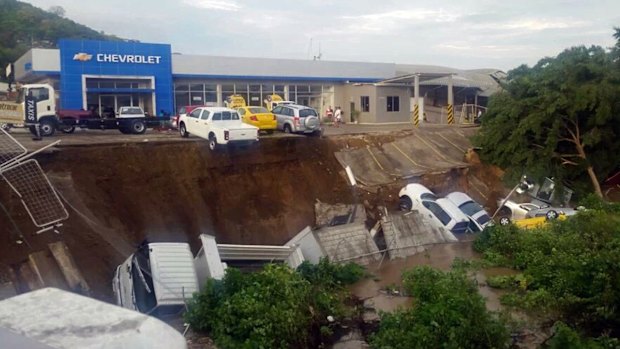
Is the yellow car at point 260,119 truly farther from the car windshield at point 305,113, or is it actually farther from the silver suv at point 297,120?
the car windshield at point 305,113

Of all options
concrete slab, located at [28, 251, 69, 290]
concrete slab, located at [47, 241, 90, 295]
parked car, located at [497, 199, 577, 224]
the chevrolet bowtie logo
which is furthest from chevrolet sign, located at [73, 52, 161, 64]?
parked car, located at [497, 199, 577, 224]

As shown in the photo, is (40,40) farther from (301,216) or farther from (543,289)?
(543,289)

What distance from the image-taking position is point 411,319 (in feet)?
35.4

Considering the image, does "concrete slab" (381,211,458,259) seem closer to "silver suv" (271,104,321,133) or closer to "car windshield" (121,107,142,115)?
"silver suv" (271,104,321,133)

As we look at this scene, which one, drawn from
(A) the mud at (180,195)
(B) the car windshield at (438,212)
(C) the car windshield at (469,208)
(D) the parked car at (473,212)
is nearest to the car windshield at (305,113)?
(A) the mud at (180,195)

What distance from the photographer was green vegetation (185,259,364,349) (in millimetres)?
10977

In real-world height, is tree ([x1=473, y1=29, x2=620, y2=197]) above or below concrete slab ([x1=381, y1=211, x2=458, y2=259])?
above

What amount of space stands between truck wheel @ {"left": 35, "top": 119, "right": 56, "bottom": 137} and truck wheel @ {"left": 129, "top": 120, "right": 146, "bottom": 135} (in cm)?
368

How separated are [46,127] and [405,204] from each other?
1474 cm

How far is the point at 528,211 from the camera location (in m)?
23.6

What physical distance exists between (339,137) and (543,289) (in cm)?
1693

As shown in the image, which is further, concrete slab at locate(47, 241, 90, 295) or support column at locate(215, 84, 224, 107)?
support column at locate(215, 84, 224, 107)

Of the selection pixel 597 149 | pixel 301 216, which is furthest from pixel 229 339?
pixel 597 149

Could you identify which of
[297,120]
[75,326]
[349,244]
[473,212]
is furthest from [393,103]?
[75,326]
